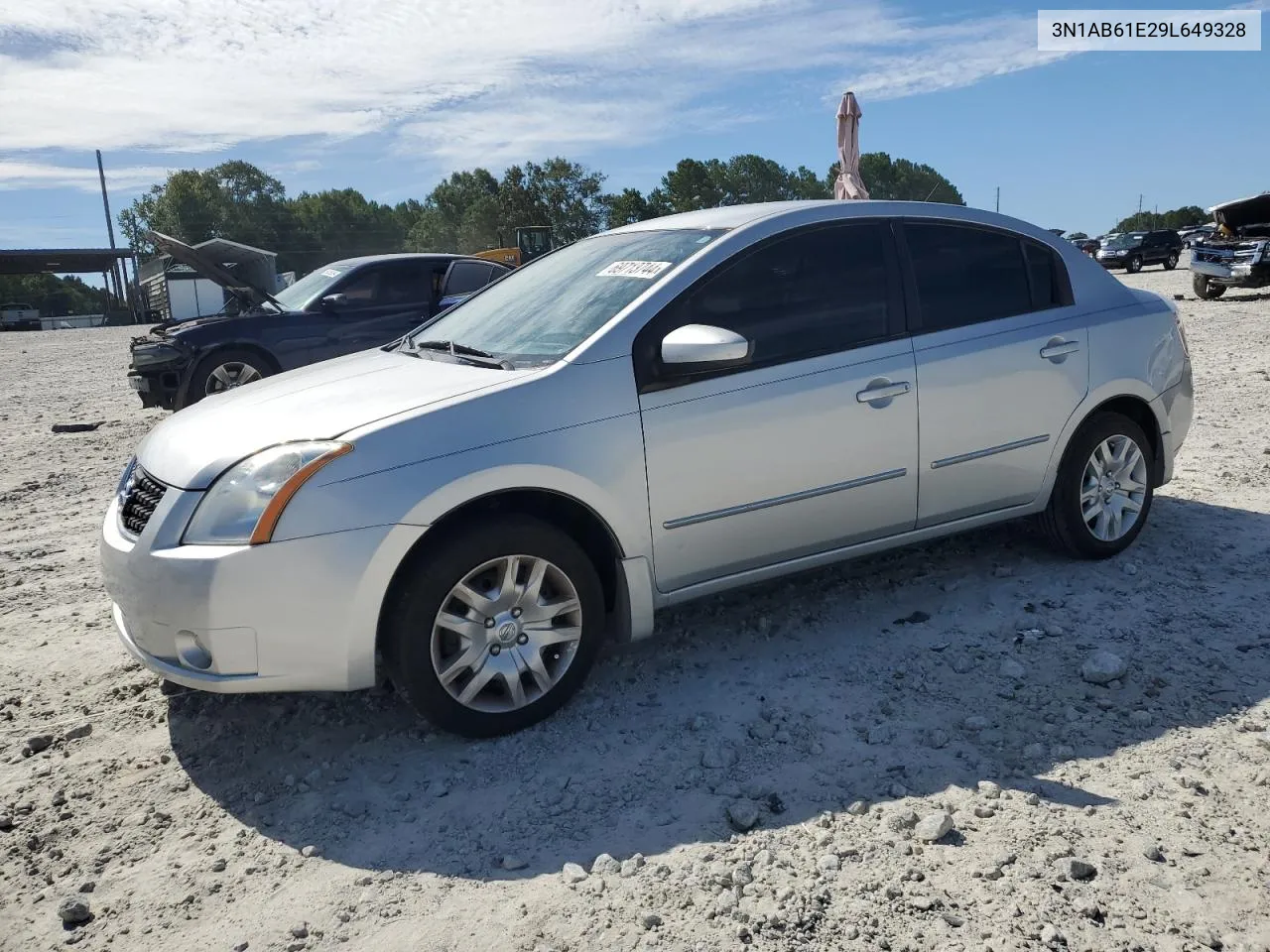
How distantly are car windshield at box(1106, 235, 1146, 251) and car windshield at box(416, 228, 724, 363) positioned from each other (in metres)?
39.0

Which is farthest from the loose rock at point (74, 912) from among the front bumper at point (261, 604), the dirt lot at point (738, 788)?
the front bumper at point (261, 604)

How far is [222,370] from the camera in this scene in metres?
9.73

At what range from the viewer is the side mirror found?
354 centimetres

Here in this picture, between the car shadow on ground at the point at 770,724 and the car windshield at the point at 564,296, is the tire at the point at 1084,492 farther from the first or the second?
the car windshield at the point at 564,296

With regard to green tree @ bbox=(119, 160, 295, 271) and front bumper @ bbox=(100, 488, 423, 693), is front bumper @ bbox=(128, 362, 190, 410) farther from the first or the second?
green tree @ bbox=(119, 160, 295, 271)

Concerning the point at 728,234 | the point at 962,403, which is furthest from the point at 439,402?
the point at 962,403

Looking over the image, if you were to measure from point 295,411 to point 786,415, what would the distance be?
176 cm

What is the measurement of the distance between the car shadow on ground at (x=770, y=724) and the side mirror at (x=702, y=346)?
3.95 ft

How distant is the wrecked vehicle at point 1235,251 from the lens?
18.5m

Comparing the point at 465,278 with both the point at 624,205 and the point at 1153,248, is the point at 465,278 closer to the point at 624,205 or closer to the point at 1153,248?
the point at 1153,248

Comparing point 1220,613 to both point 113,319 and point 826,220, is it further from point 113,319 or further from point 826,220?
point 113,319

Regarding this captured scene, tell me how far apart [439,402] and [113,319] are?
55.1 m

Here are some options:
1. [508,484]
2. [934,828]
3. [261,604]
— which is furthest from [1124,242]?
[261,604]

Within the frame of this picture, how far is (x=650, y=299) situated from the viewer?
372cm
